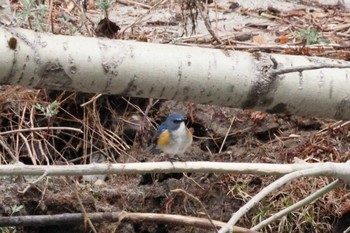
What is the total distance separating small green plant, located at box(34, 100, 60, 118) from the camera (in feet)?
17.9

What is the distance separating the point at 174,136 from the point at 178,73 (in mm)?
1498

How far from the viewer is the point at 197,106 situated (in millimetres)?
5949

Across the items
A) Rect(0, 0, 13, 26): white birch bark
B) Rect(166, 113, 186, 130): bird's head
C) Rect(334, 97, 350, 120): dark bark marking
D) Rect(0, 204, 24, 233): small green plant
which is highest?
Rect(0, 0, 13, 26): white birch bark

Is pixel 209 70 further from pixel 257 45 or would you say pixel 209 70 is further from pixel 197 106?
pixel 257 45

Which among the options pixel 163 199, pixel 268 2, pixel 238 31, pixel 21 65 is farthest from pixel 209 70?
pixel 268 2

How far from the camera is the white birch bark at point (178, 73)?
135 inches

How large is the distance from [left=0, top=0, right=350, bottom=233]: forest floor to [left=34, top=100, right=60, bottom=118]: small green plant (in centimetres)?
1

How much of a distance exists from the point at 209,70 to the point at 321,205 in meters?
1.98

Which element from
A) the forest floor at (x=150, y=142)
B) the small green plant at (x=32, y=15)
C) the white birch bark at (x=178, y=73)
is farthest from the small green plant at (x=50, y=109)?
the white birch bark at (x=178, y=73)

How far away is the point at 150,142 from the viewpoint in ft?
19.1

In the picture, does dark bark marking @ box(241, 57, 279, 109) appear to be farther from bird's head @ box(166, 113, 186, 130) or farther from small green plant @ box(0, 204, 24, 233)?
small green plant @ box(0, 204, 24, 233)

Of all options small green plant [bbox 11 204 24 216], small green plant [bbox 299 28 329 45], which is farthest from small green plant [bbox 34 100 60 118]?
small green plant [bbox 299 28 329 45]

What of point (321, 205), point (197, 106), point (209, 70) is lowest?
point (321, 205)

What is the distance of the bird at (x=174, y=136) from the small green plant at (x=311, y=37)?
1802 mm
